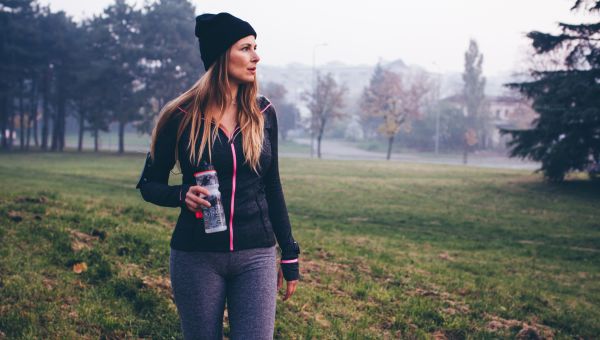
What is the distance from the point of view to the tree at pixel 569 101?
20031 mm

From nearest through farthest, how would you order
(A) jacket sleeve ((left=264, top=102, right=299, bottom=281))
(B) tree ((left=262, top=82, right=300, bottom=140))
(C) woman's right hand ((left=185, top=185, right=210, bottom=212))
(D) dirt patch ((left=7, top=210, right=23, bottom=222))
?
(C) woman's right hand ((left=185, top=185, right=210, bottom=212)) < (A) jacket sleeve ((left=264, top=102, right=299, bottom=281)) < (D) dirt patch ((left=7, top=210, right=23, bottom=222)) < (B) tree ((left=262, top=82, right=300, bottom=140))

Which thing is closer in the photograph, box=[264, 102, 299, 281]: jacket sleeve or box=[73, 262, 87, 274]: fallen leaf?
Result: box=[264, 102, 299, 281]: jacket sleeve

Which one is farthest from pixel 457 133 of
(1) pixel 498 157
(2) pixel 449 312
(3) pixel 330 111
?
(2) pixel 449 312

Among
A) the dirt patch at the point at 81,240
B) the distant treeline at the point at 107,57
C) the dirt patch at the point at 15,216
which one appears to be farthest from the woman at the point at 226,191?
the distant treeline at the point at 107,57

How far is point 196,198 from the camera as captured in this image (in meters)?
2.69

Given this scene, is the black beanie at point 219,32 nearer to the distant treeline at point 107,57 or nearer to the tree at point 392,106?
the distant treeline at point 107,57

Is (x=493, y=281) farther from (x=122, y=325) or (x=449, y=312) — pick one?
(x=122, y=325)

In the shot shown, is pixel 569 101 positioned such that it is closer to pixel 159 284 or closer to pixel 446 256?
pixel 446 256

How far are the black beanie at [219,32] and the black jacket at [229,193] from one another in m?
0.38

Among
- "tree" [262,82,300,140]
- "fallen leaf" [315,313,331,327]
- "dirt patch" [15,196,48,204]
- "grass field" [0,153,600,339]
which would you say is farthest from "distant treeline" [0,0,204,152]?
"tree" [262,82,300,140]

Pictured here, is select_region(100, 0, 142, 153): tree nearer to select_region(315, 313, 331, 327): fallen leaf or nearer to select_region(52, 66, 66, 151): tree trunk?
select_region(52, 66, 66, 151): tree trunk

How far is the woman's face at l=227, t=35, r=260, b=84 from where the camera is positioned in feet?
9.75

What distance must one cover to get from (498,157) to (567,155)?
46.9m

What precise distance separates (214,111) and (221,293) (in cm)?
97
